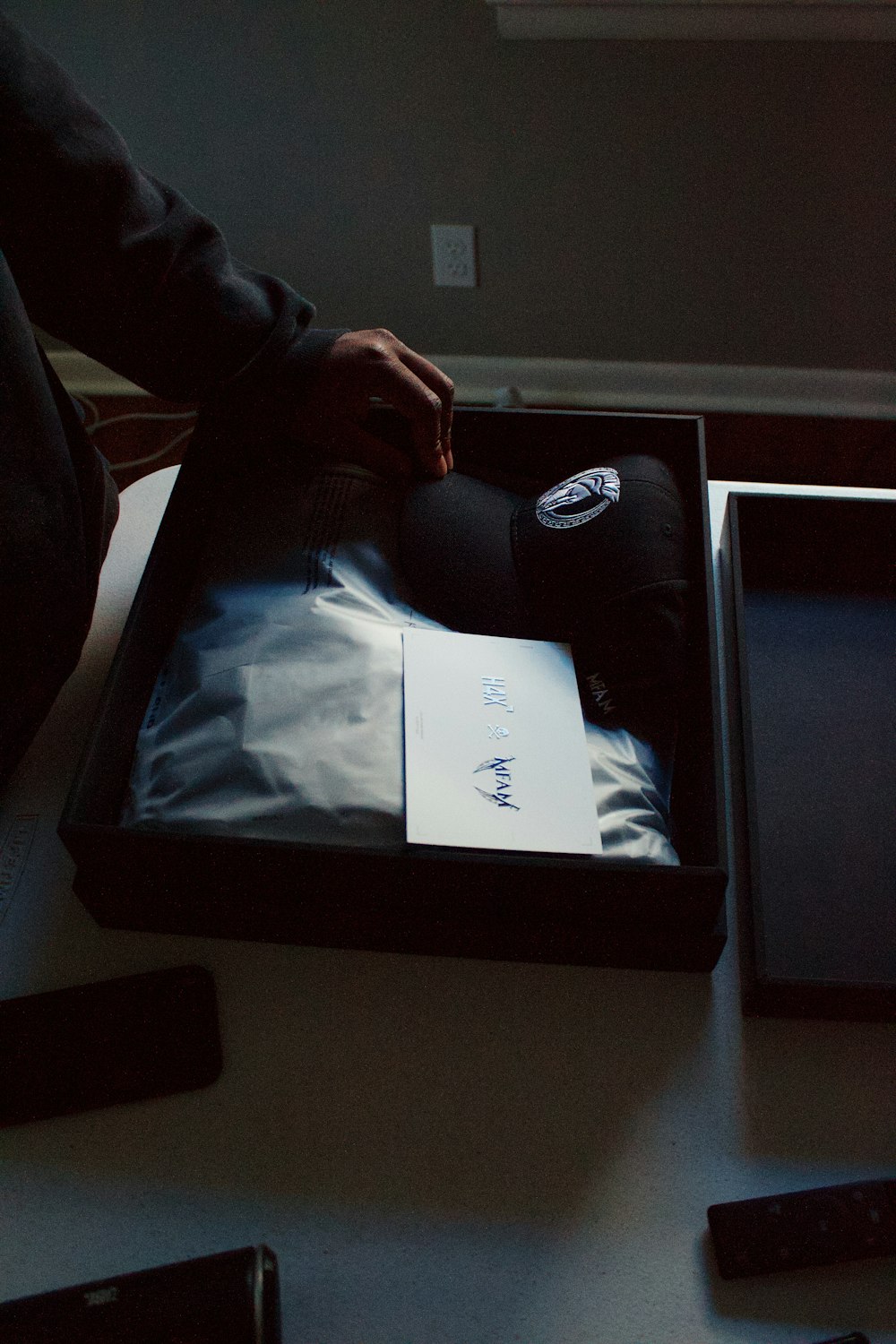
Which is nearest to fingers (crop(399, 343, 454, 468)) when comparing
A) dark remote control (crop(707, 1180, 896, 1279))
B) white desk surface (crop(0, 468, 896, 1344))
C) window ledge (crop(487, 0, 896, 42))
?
white desk surface (crop(0, 468, 896, 1344))

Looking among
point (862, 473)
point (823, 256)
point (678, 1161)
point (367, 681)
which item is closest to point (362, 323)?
point (823, 256)

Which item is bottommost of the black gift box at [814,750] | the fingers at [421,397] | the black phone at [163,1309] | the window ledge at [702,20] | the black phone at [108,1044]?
the black phone at [163,1309]

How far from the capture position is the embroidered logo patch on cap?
28.0 inches

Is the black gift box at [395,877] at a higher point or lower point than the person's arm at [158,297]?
lower

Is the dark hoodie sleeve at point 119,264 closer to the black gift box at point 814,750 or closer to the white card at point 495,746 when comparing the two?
the white card at point 495,746

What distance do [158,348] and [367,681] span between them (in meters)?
0.32

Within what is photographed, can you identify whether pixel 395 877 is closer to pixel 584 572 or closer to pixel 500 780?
pixel 500 780

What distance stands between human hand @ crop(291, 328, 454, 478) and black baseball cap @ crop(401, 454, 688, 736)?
0.11ft

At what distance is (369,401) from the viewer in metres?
0.77

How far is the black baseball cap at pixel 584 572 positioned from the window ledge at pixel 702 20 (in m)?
0.82

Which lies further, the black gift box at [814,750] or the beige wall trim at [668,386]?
the beige wall trim at [668,386]

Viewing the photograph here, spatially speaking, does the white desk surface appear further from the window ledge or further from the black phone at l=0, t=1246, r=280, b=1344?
the window ledge

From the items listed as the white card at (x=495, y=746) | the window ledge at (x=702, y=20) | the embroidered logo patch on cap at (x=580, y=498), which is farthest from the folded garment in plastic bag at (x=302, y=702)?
the window ledge at (x=702, y=20)

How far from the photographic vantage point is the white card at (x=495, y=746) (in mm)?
580
